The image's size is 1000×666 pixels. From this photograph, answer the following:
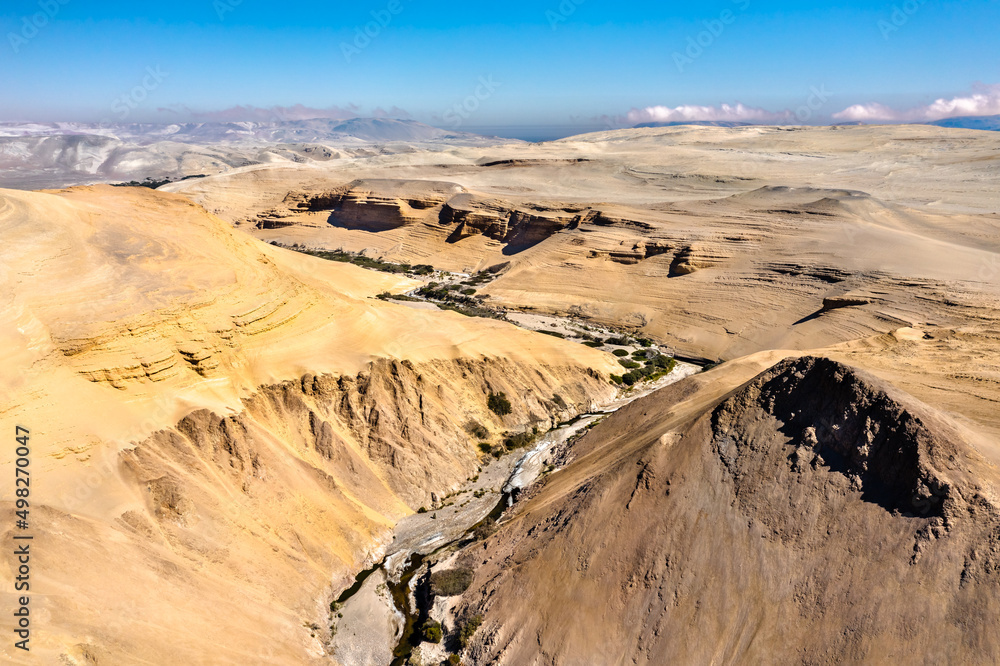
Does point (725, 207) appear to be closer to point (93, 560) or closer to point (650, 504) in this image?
point (650, 504)

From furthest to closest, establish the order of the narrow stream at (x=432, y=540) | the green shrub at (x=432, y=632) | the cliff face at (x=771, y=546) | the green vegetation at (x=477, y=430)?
the green vegetation at (x=477, y=430) < the narrow stream at (x=432, y=540) < the green shrub at (x=432, y=632) < the cliff face at (x=771, y=546)

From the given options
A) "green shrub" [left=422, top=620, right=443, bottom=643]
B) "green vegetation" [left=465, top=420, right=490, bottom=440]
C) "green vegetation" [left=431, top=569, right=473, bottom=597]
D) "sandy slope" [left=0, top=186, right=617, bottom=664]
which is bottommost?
"green shrub" [left=422, top=620, right=443, bottom=643]

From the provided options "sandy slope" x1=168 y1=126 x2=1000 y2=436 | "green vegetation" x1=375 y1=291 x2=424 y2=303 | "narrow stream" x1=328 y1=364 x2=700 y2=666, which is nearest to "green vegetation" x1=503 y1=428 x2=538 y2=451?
"narrow stream" x1=328 y1=364 x2=700 y2=666

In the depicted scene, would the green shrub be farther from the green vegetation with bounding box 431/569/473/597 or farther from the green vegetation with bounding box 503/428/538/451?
the green vegetation with bounding box 503/428/538/451

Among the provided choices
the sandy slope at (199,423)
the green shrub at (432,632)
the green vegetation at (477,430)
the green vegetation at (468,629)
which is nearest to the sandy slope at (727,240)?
the green vegetation at (468,629)

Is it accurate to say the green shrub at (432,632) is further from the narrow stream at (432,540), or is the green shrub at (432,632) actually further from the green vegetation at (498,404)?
the green vegetation at (498,404)

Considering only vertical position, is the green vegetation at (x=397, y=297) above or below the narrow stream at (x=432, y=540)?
above

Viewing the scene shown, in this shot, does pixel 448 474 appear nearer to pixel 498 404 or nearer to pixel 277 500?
pixel 498 404
